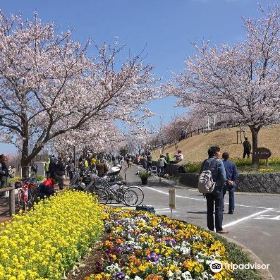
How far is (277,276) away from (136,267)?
2321 mm

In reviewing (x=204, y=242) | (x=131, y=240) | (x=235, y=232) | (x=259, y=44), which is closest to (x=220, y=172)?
(x=235, y=232)

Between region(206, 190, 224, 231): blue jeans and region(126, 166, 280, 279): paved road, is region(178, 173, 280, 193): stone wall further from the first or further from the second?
region(206, 190, 224, 231): blue jeans

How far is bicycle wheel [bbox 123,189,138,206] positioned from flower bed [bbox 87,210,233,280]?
7.33 meters

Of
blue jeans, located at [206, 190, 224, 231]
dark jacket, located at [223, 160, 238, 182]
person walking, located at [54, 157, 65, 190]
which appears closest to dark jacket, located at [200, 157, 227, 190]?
blue jeans, located at [206, 190, 224, 231]

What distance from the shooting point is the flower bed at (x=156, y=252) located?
5.47 m

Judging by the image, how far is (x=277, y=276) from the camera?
22.2 ft

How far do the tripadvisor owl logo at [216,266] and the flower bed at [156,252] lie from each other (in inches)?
1.7

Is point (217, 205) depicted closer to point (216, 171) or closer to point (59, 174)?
point (216, 171)

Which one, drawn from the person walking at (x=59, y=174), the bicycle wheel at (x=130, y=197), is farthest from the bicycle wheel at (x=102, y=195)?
the person walking at (x=59, y=174)

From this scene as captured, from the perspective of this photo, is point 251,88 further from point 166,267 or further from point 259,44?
point 166,267

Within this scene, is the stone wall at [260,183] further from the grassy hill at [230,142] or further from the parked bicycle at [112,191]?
the grassy hill at [230,142]

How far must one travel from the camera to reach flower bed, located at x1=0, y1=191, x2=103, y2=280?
466 cm

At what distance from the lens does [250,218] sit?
12922 mm

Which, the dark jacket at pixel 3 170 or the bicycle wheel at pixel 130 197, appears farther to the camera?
the dark jacket at pixel 3 170
